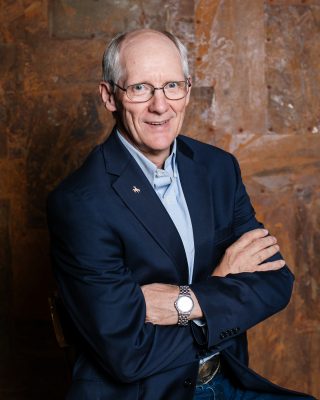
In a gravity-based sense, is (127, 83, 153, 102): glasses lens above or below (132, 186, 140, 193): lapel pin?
above

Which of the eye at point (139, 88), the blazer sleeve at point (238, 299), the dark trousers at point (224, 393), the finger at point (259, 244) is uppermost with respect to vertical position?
the eye at point (139, 88)

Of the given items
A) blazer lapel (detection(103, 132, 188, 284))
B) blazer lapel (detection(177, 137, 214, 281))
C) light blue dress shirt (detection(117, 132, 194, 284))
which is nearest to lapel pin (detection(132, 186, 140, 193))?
blazer lapel (detection(103, 132, 188, 284))

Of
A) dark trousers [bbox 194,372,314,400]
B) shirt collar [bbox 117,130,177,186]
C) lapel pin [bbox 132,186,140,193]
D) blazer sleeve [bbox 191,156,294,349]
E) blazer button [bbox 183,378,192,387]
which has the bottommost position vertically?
dark trousers [bbox 194,372,314,400]

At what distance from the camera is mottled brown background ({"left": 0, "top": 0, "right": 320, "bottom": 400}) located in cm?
335

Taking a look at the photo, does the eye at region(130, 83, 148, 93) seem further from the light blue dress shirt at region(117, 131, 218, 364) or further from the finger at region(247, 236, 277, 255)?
the finger at region(247, 236, 277, 255)

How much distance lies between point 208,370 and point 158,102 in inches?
38.0

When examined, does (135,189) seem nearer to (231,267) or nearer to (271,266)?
(231,267)

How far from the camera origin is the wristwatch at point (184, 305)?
2061 mm

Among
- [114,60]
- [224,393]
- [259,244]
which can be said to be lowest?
[224,393]

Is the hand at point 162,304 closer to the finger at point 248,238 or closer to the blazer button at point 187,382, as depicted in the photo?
the blazer button at point 187,382

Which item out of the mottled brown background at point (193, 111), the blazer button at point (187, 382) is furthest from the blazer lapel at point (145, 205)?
the mottled brown background at point (193, 111)

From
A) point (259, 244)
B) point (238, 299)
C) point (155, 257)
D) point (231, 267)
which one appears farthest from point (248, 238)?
point (155, 257)

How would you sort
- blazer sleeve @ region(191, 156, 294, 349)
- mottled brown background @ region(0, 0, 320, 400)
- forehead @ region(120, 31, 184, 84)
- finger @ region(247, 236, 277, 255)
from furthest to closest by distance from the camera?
→ mottled brown background @ region(0, 0, 320, 400) → finger @ region(247, 236, 277, 255) → forehead @ region(120, 31, 184, 84) → blazer sleeve @ region(191, 156, 294, 349)

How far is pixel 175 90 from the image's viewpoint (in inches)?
90.1
